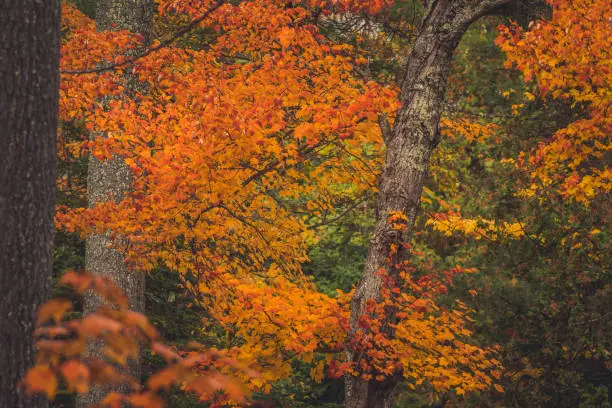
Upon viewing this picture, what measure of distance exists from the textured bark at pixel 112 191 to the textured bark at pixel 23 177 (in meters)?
6.19

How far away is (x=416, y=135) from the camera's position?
746cm

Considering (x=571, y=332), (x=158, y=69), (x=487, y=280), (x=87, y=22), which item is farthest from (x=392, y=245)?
(x=87, y=22)

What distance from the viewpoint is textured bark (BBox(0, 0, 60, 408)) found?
2.73 metres

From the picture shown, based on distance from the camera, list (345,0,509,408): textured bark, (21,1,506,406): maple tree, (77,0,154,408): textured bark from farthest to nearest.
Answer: (77,0,154,408): textured bark < (345,0,509,408): textured bark < (21,1,506,406): maple tree

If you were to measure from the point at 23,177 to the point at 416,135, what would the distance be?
17.8 ft

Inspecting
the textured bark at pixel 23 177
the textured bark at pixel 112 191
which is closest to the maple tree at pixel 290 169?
the textured bark at pixel 112 191

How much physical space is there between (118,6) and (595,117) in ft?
23.0

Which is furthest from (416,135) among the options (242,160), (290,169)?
(242,160)

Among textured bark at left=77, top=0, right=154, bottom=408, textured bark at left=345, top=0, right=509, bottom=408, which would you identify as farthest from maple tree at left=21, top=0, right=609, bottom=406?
textured bark at left=77, top=0, right=154, bottom=408

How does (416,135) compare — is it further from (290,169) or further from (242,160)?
(242,160)

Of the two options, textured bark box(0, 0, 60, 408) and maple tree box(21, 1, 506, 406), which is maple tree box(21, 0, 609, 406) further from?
textured bark box(0, 0, 60, 408)

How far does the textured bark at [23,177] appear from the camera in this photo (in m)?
2.73

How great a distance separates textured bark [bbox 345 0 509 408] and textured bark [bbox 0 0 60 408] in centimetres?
497

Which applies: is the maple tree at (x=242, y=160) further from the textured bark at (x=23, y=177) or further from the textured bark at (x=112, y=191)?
the textured bark at (x=23, y=177)
